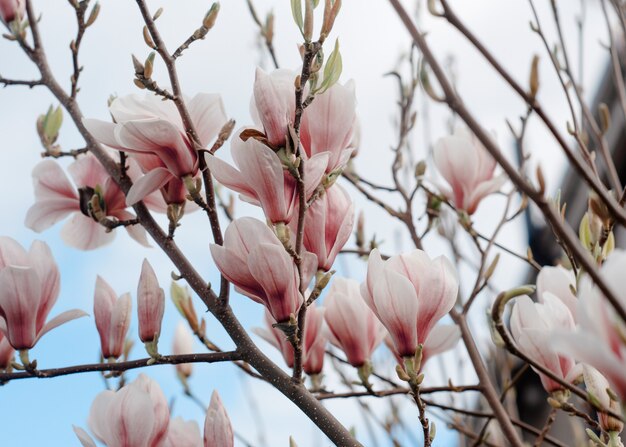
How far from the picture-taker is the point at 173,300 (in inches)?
35.7

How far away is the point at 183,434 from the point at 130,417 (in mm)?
76

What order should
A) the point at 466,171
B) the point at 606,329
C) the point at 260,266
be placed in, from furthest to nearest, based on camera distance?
the point at 466,171, the point at 260,266, the point at 606,329

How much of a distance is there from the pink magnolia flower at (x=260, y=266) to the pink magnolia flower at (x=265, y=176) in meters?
0.03

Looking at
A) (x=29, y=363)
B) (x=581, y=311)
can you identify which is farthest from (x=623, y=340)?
(x=29, y=363)

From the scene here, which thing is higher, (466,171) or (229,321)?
(466,171)

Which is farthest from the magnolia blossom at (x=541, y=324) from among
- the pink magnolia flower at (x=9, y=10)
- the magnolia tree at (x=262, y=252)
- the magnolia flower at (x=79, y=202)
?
the pink magnolia flower at (x=9, y=10)

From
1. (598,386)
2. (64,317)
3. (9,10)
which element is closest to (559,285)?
(598,386)

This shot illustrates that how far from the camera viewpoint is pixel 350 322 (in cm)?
85

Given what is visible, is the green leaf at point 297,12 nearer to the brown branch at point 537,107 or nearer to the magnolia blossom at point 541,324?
the brown branch at point 537,107

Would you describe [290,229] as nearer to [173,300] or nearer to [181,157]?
[181,157]

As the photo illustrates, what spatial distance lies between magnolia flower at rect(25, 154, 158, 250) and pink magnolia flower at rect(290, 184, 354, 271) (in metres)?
0.21

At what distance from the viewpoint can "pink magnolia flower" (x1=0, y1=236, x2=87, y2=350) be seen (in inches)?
28.5

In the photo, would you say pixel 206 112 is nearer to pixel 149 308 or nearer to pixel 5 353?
pixel 149 308

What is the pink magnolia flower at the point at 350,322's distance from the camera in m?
0.85
